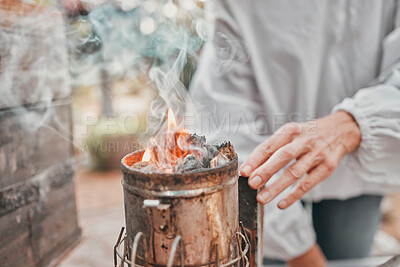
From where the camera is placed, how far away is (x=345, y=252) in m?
2.72

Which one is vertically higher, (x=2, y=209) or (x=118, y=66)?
(x=118, y=66)

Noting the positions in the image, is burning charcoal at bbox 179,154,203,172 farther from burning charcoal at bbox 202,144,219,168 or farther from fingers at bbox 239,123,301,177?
fingers at bbox 239,123,301,177

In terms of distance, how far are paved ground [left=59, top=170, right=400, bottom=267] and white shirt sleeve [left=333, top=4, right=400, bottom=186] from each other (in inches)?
91.7

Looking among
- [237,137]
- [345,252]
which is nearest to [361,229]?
[345,252]

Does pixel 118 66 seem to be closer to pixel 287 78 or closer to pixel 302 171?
pixel 287 78

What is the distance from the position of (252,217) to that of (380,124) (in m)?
0.97

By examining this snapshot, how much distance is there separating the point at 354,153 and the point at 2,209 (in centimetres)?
195

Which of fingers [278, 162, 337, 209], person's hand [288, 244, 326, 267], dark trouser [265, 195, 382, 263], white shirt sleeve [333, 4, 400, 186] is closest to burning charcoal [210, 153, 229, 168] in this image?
fingers [278, 162, 337, 209]

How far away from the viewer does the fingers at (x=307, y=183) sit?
1.52 metres

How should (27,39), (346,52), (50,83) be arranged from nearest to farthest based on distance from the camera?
1. (27,39)
2. (50,83)
3. (346,52)

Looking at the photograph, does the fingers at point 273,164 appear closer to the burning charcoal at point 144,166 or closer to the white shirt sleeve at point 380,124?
the burning charcoal at point 144,166

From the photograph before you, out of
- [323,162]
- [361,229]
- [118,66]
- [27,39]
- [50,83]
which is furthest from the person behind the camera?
[118,66]

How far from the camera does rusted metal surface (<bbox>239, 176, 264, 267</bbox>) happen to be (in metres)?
1.42

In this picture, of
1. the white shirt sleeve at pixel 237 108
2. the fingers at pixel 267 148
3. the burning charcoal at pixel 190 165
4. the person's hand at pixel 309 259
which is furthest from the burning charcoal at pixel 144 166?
the person's hand at pixel 309 259
